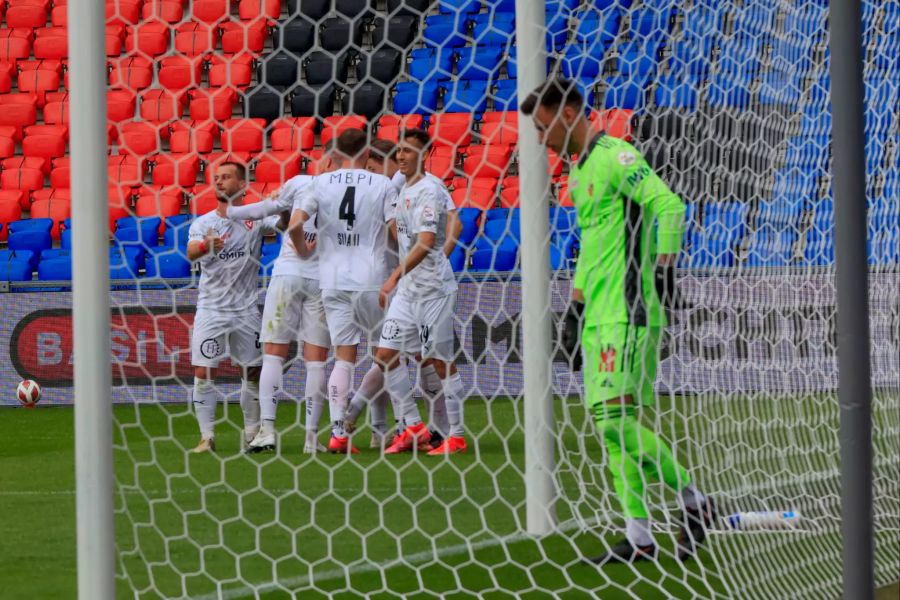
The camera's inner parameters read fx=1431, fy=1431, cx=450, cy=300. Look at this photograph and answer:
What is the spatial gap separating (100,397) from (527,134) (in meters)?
1.86

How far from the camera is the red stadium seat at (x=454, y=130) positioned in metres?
6.10

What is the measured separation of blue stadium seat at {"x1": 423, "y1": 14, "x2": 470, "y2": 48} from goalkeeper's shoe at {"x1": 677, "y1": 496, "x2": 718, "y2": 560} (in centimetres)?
351

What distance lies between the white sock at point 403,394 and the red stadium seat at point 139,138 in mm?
3210

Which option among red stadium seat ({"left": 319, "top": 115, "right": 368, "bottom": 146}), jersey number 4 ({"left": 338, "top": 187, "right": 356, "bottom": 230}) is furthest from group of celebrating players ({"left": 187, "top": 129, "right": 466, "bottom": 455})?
red stadium seat ({"left": 319, "top": 115, "right": 368, "bottom": 146})

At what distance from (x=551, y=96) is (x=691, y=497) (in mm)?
1392

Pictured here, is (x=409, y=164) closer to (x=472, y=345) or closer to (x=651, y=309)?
(x=651, y=309)

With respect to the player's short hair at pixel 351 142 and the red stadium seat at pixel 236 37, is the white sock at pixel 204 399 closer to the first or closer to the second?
the red stadium seat at pixel 236 37

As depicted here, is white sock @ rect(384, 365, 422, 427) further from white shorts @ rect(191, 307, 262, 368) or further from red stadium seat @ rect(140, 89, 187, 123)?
red stadium seat @ rect(140, 89, 187, 123)

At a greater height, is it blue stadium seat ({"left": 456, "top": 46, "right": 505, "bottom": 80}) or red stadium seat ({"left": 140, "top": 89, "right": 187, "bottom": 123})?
blue stadium seat ({"left": 456, "top": 46, "right": 505, "bottom": 80})

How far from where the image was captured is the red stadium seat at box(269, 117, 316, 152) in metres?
5.51

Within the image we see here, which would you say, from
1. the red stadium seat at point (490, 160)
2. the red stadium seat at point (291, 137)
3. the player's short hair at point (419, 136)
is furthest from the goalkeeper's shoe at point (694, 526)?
the player's short hair at point (419, 136)

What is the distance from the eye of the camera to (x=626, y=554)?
184 inches

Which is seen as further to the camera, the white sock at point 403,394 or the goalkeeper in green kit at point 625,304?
the white sock at point 403,394

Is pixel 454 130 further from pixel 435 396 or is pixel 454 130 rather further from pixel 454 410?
pixel 435 396
